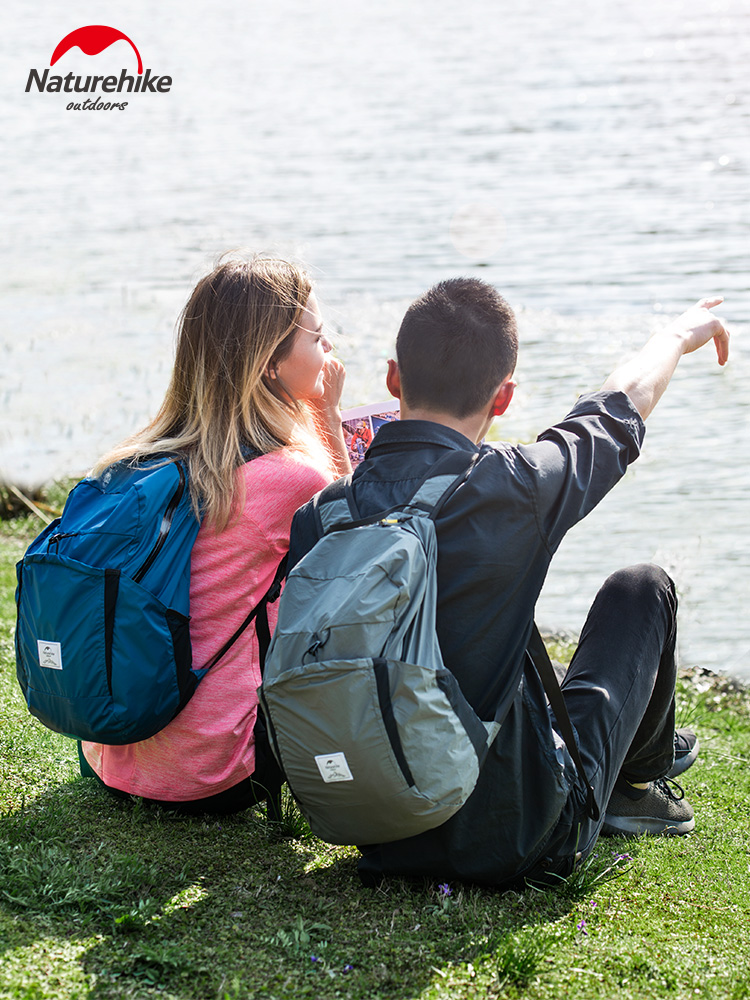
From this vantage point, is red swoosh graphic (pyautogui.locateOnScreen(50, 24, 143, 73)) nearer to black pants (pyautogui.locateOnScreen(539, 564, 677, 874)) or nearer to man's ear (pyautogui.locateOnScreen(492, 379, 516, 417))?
man's ear (pyautogui.locateOnScreen(492, 379, 516, 417))

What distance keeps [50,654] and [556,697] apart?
3.79 ft

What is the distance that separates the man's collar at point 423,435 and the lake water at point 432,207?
83 cm

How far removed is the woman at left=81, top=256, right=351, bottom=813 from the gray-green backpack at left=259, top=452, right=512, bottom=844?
0.45m

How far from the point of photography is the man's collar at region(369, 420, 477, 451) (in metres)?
2.24

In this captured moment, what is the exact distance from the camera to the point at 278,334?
2719mm

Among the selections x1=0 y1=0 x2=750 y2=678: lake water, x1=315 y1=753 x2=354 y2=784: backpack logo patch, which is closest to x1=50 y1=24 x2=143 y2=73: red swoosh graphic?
x1=0 y1=0 x2=750 y2=678: lake water

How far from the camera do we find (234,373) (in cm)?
270

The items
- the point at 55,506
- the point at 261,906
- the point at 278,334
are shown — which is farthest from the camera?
the point at 55,506

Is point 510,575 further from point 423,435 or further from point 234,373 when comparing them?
point 234,373

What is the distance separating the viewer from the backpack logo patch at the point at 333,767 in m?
2.02

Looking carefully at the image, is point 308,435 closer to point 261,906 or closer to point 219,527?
point 219,527

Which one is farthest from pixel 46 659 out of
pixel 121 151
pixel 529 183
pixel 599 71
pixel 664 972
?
pixel 599 71

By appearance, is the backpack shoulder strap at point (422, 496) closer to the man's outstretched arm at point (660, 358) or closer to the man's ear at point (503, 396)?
the man's ear at point (503, 396)

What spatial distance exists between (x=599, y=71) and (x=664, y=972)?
2053cm
